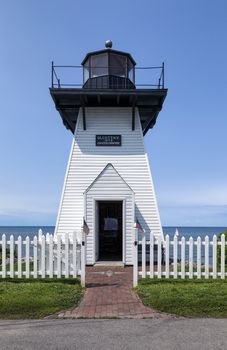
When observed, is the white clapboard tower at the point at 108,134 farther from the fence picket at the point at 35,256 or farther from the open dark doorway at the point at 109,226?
the fence picket at the point at 35,256

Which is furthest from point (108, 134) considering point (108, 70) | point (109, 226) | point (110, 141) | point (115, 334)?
point (115, 334)

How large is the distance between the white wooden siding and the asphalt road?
33.4 ft

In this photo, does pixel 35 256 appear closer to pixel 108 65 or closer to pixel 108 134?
pixel 108 134

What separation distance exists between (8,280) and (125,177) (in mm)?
7845

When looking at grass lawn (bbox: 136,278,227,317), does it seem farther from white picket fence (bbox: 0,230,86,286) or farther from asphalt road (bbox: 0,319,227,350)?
white picket fence (bbox: 0,230,86,286)

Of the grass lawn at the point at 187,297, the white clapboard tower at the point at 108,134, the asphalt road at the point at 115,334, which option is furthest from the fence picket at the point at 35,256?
the white clapboard tower at the point at 108,134

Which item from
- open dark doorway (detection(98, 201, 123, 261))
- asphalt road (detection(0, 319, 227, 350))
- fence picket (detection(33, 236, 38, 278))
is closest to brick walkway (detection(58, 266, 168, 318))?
asphalt road (detection(0, 319, 227, 350))

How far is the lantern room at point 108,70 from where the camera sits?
1756 centimetres

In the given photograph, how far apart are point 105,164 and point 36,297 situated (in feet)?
32.0

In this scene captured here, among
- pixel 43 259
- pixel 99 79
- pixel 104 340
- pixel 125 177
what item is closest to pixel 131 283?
pixel 43 259

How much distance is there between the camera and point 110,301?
805 cm

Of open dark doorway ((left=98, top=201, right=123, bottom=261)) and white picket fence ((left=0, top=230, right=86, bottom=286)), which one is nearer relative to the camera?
white picket fence ((left=0, top=230, right=86, bottom=286))

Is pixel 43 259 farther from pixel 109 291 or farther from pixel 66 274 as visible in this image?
pixel 109 291

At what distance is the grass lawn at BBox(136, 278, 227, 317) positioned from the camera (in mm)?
7051
